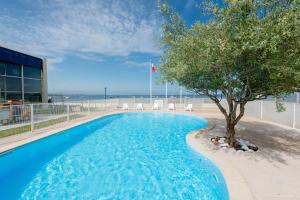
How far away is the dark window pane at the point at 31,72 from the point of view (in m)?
13.7

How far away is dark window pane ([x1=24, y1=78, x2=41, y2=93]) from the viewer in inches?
541

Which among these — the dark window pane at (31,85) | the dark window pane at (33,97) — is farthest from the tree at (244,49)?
the dark window pane at (33,97)

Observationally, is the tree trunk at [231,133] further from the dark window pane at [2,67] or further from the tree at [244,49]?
the dark window pane at [2,67]

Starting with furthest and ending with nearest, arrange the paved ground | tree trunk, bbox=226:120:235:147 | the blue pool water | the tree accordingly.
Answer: tree trunk, bbox=226:120:235:147
the blue pool water
the tree
the paved ground

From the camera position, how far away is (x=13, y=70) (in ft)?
41.2

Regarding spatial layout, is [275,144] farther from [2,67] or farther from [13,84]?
[13,84]

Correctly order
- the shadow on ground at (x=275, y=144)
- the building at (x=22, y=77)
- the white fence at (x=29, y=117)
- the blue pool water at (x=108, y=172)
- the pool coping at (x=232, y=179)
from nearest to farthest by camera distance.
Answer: the pool coping at (x=232, y=179) < the blue pool water at (x=108, y=172) < the shadow on ground at (x=275, y=144) < the white fence at (x=29, y=117) < the building at (x=22, y=77)

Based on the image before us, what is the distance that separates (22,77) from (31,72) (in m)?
1.14

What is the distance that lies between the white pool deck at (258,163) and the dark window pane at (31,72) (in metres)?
8.56

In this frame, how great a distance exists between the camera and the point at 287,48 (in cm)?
386

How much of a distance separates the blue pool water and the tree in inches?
98.6

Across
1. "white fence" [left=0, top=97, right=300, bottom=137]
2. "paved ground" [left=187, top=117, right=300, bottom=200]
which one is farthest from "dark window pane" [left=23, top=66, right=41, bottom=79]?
"paved ground" [left=187, top=117, right=300, bottom=200]

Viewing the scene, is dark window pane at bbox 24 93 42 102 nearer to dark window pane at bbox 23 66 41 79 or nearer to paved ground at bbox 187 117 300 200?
dark window pane at bbox 23 66 41 79

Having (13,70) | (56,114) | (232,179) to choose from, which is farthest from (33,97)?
(232,179)
